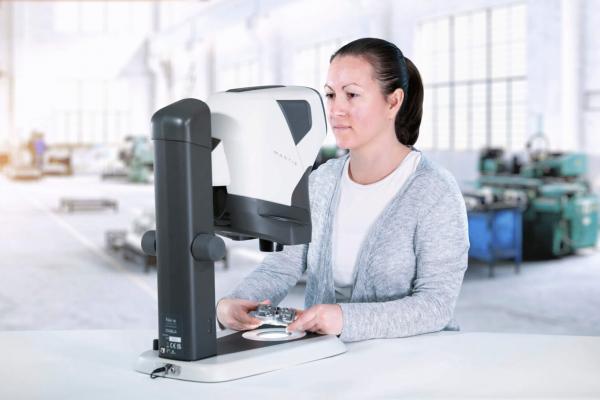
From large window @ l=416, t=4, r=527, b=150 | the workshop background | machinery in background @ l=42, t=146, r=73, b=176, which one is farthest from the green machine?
machinery in background @ l=42, t=146, r=73, b=176

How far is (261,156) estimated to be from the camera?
149 cm

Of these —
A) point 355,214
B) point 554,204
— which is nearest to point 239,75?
point 554,204

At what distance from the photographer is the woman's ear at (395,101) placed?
2.00 m

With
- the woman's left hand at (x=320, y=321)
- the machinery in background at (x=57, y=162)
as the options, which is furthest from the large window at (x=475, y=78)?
the machinery in background at (x=57, y=162)

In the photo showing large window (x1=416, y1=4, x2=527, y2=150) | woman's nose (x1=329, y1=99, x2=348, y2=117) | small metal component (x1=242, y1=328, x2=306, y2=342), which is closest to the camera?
small metal component (x1=242, y1=328, x2=306, y2=342)

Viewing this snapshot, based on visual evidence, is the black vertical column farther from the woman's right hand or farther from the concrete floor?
the concrete floor

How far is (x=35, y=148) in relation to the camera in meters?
27.1

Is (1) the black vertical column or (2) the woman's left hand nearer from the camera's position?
(1) the black vertical column

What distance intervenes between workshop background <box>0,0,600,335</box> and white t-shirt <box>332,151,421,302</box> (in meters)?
3.38

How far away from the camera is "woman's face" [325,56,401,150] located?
6.35 ft

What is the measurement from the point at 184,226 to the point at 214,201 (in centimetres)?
10

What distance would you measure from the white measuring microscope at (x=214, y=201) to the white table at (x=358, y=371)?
5cm

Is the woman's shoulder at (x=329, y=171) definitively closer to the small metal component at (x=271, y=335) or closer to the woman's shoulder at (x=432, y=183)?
the woman's shoulder at (x=432, y=183)

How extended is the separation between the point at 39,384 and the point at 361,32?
16.8m
